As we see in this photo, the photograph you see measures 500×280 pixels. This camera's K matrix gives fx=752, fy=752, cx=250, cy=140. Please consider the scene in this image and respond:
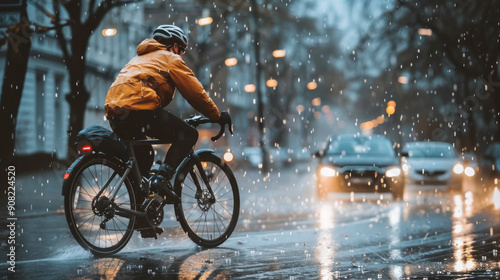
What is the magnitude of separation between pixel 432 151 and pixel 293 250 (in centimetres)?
1716

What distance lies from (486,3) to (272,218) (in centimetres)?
1256

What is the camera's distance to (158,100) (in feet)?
20.3

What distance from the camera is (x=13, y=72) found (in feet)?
44.2

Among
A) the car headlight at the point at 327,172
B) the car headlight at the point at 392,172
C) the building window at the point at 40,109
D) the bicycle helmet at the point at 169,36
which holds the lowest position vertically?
the bicycle helmet at the point at 169,36

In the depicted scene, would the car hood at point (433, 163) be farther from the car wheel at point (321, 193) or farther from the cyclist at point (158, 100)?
the cyclist at point (158, 100)

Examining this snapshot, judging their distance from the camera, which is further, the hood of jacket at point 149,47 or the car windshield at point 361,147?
the car windshield at point 361,147

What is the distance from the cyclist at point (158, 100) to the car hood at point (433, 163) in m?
16.4

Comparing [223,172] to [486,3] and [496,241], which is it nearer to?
[496,241]

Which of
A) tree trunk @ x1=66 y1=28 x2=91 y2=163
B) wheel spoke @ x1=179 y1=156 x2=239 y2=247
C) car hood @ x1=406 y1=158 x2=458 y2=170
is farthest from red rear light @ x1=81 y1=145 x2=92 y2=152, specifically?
car hood @ x1=406 y1=158 x2=458 y2=170

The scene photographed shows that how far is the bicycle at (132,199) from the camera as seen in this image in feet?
19.7

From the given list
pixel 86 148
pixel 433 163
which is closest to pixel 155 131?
pixel 86 148

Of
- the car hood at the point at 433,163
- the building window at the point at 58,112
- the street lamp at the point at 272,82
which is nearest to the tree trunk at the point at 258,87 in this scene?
the building window at the point at 58,112

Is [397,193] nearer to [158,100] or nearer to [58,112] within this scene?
[158,100]

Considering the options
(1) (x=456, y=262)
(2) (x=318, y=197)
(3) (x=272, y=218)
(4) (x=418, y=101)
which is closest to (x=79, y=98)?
(2) (x=318, y=197)
